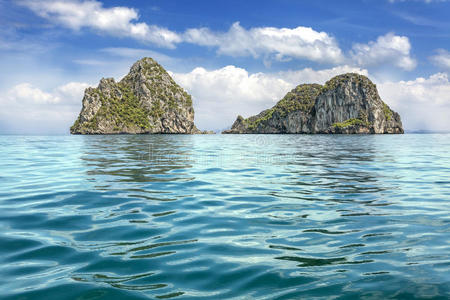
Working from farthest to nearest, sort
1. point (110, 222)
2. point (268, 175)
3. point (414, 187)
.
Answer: point (268, 175) → point (414, 187) → point (110, 222)

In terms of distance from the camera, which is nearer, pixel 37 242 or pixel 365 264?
pixel 365 264

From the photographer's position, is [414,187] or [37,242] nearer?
[37,242]

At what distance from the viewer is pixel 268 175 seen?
1666cm

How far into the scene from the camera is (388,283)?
182 inches

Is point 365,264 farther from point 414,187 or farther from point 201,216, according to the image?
point 414,187

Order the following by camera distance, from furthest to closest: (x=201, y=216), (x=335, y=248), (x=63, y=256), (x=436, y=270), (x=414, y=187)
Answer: (x=414, y=187), (x=201, y=216), (x=335, y=248), (x=63, y=256), (x=436, y=270)

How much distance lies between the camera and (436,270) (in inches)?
198

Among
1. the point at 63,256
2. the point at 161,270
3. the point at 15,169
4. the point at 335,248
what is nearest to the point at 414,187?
the point at 335,248

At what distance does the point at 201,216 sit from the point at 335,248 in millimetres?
3846

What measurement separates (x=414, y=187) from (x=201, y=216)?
9.82 meters

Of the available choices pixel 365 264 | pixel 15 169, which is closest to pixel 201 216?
pixel 365 264

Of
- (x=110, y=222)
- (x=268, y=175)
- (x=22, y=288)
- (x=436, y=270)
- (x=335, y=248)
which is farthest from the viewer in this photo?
(x=268, y=175)

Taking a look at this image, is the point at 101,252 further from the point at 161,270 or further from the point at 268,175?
the point at 268,175

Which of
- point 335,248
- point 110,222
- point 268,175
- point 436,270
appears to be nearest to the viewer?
point 436,270
